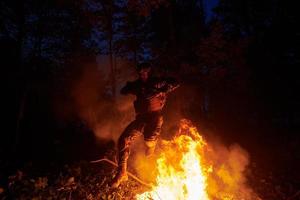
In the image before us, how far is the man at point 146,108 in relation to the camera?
7246 millimetres

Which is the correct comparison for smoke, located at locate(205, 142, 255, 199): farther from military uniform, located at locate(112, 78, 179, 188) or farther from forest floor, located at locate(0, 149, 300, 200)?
military uniform, located at locate(112, 78, 179, 188)

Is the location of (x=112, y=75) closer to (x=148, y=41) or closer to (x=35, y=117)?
(x=148, y=41)

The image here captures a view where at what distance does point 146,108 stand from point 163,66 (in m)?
7.38

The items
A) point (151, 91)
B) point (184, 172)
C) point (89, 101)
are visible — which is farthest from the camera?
point (89, 101)

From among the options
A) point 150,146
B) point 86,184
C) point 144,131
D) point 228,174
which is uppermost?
point 144,131

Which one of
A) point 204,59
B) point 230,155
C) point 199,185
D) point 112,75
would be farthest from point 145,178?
point 112,75

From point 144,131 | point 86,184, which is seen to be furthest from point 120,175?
point 86,184

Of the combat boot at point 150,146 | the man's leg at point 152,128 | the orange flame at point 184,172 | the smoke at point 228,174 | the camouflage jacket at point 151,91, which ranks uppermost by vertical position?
the camouflage jacket at point 151,91

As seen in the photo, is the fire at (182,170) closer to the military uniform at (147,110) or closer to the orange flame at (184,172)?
the orange flame at (184,172)

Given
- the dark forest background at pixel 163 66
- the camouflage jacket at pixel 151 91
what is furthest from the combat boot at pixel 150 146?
the dark forest background at pixel 163 66

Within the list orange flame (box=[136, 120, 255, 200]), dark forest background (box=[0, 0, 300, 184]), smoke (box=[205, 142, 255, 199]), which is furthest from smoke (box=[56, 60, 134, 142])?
orange flame (box=[136, 120, 255, 200])

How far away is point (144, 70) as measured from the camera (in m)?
7.23

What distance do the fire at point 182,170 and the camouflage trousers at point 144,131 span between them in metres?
0.95

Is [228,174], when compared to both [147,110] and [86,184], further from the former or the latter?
[86,184]
